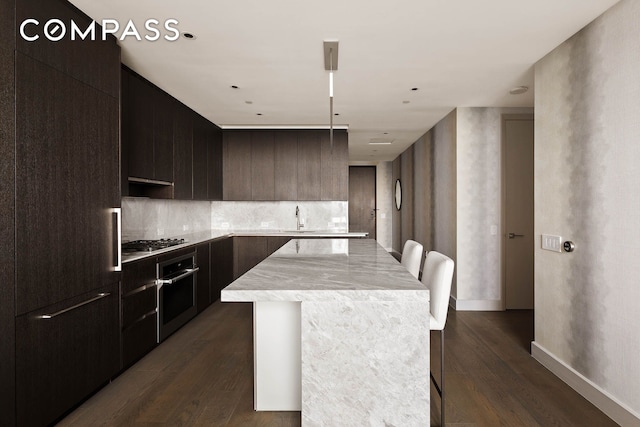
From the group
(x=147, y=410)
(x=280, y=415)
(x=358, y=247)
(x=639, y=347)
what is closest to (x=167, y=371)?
(x=147, y=410)

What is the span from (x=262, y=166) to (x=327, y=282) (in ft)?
13.3

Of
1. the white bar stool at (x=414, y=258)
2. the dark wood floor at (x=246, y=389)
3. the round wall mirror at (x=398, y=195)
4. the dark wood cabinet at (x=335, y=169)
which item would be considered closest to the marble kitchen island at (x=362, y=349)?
the dark wood floor at (x=246, y=389)

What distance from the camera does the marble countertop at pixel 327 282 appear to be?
165 cm

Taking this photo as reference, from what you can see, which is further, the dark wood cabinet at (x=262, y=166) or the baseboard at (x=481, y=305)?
the dark wood cabinet at (x=262, y=166)

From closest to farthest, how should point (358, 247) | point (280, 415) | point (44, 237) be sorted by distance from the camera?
point (44, 237) < point (280, 415) < point (358, 247)

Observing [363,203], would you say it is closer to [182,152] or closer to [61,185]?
[182,152]

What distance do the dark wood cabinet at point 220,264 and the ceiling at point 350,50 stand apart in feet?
5.60

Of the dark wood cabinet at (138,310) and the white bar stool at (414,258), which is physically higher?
the white bar stool at (414,258)

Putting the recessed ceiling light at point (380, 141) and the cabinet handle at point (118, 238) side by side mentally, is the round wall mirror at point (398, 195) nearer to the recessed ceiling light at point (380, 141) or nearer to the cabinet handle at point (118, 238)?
the recessed ceiling light at point (380, 141)

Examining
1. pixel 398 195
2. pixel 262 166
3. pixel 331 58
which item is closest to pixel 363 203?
pixel 398 195

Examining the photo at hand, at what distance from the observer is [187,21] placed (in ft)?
7.85

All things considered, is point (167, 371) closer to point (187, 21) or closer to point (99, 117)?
point (99, 117)

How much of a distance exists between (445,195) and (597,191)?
266 cm

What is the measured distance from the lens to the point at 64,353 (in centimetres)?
210
